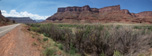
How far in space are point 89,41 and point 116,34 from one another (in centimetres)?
187

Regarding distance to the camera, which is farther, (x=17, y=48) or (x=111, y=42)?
(x=17, y=48)

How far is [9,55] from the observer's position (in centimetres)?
450

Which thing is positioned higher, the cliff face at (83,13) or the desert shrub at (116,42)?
the cliff face at (83,13)

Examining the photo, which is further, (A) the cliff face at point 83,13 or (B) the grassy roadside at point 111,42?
(A) the cliff face at point 83,13

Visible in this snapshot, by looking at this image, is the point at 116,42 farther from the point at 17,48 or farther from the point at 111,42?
the point at 17,48

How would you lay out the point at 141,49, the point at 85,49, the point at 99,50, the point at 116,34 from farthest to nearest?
the point at 85,49 < the point at 99,50 < the point at 116,34 < the point at 141,49

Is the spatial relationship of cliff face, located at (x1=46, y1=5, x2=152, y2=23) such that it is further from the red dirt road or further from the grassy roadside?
the red dirt road

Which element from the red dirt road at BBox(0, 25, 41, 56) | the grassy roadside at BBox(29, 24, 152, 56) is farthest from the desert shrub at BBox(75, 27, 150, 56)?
the red dirt road at BBox(0, 25, 41, 56)

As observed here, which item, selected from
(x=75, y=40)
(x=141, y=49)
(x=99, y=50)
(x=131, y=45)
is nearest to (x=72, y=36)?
(x=75, y=40)

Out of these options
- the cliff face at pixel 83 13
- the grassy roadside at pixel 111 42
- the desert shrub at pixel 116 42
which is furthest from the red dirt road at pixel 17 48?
the cliff face at pixel 83 13

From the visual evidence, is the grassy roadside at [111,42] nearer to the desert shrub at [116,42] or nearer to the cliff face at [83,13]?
the desert shrub at [116,42]

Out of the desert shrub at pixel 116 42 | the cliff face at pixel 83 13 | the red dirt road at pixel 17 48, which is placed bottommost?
the red dirt road at pixel 17 48

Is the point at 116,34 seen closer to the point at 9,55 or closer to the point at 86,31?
the point at 86,31

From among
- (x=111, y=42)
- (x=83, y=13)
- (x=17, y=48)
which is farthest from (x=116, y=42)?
(x=83, y=13)
